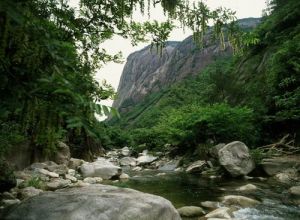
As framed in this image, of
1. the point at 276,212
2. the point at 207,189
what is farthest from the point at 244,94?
the point at 276,212

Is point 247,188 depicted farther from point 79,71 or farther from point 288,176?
point 79,71

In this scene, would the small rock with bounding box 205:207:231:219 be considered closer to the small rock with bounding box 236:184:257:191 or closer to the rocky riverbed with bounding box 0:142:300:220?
the rocky riverbed with bounding box 0:142:300:220

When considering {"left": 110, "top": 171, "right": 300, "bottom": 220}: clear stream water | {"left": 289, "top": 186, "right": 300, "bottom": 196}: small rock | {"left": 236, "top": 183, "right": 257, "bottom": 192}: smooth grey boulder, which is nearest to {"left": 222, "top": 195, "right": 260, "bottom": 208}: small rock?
{"left": 110, "top": 171, "right": 300, "bottom": 220}: clear stream water

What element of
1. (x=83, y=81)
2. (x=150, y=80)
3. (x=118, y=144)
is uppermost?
(x=150, y=80)

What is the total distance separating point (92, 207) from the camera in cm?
602

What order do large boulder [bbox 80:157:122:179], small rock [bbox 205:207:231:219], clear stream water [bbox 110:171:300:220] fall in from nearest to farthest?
small rock [bbox 205:207:231:219]
clear stream water [bbox 110:171:300:220]
large boulder [bbox 80:157:122:179]

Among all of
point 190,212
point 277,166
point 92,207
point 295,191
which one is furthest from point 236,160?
point 92,207

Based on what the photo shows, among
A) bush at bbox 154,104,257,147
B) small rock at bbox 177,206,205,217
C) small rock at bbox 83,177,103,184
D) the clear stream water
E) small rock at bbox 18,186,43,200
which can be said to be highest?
bush at bbox 154,104,257,147

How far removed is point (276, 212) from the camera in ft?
32.1

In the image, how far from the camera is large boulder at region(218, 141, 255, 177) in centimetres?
1766

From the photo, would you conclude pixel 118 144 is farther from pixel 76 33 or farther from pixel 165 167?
pixel 76 33

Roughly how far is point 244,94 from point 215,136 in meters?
13.7

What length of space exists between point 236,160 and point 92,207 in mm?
13322

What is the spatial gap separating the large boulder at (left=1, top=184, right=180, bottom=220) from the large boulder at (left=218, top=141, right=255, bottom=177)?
1141 centimetres
